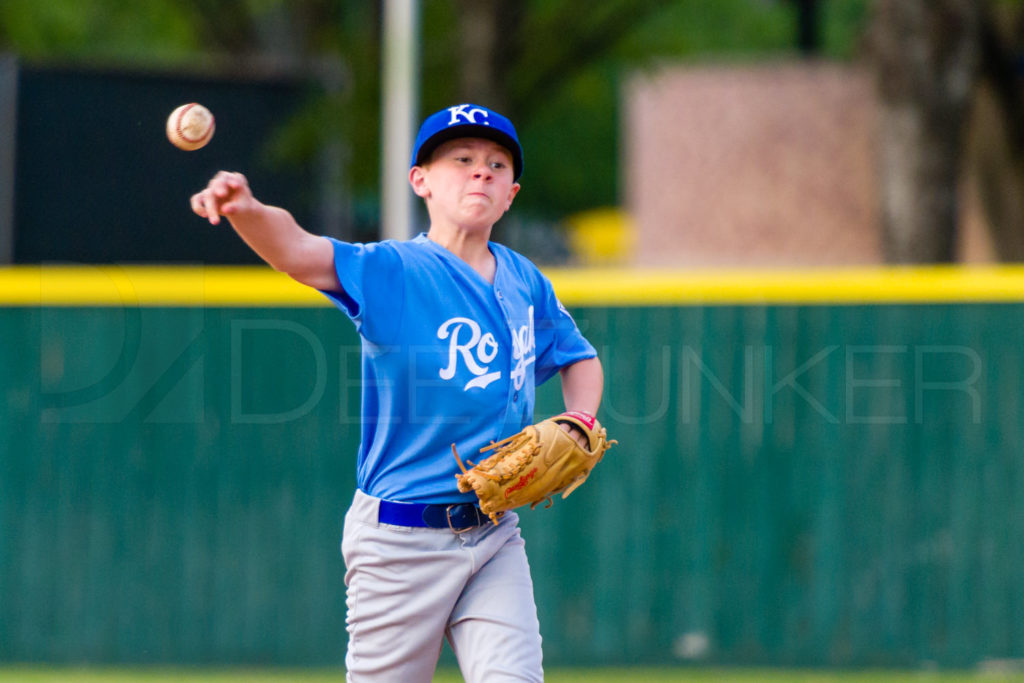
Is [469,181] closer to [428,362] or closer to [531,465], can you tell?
[428,362]

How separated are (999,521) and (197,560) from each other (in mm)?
3603

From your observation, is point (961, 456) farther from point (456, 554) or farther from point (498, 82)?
point (498, 82)

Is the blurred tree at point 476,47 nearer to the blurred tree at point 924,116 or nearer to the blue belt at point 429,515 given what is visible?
the blurred tree at point 924,116

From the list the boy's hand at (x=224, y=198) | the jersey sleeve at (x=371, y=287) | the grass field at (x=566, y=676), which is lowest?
the grass field at (x=566, y=676)

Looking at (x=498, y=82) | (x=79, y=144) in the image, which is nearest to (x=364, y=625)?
(x=79, y=144)

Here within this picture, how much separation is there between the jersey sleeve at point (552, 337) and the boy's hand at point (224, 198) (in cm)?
105

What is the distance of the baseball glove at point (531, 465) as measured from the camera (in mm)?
3311

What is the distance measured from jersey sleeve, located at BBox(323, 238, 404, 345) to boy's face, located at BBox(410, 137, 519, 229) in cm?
21

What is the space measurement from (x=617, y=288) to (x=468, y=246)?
2.65 meters

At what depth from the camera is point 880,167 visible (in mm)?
10039

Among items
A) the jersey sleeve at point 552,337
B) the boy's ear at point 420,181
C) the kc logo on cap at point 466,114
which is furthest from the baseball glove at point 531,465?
the kc logo on cap at point 466,114

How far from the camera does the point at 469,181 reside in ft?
11.3

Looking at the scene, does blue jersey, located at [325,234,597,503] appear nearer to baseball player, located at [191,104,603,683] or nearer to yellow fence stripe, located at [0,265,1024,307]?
baseball player, located at [191,104,603,683]

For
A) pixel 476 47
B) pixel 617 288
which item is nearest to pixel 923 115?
pixel 476 47
